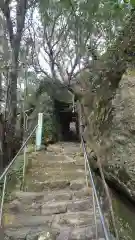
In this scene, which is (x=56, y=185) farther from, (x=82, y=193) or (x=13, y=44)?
(x=13, y=44)

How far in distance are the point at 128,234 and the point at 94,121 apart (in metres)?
1.89

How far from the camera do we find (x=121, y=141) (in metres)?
3.14

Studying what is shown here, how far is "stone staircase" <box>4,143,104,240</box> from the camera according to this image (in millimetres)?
3455

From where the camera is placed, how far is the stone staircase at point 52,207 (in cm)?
346

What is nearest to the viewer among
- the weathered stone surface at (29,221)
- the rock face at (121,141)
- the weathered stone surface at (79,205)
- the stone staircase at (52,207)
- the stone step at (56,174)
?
the rock face at (121,141)

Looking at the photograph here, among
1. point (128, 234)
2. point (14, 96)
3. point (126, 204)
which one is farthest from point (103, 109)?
point (14, 96)

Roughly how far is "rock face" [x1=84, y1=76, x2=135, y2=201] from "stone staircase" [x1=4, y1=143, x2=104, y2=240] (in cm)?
85

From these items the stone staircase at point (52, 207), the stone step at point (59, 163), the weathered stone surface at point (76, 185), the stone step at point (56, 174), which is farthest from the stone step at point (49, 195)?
the stone step at point (59, 163)

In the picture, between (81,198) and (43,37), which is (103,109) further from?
(43,37)

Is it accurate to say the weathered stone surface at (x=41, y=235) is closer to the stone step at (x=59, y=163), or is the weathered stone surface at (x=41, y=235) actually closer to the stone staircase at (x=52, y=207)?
the stone staircase at (x=52, y=207)

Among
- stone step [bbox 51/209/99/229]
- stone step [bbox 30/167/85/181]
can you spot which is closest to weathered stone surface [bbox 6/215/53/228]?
stone step [bbox 51/209/99/229]

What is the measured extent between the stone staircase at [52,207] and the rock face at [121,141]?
854mm

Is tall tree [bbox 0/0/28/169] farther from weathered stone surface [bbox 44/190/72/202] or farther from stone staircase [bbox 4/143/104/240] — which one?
weathered stone surface [bbox 44/190/72/202]

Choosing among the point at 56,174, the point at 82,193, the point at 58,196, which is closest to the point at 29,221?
the point at 58,196
